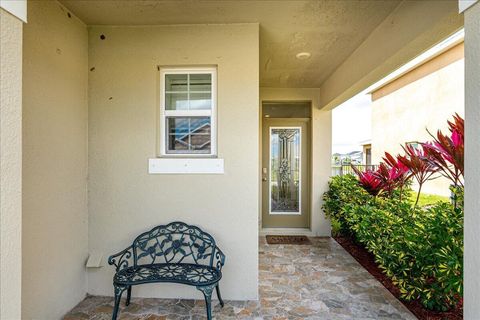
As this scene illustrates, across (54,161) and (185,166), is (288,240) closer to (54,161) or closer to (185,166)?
(185,166)

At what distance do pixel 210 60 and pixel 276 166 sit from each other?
3.04 metres

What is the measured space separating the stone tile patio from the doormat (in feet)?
3.47

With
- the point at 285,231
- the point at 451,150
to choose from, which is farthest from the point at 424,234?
the point at 285,231

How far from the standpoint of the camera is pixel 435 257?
2.14 m

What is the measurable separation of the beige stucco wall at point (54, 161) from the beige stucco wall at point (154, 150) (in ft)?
0.47

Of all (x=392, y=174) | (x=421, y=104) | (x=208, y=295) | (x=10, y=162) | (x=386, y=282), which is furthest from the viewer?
(x=421, y=104)

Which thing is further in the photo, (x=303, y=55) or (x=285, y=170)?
(x=285, y=170)

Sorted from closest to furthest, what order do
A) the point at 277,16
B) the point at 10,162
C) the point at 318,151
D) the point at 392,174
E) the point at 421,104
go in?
the point at 10,162
the point at 277,16
the point at 392,174
the point at 318,151
the point at 421,104

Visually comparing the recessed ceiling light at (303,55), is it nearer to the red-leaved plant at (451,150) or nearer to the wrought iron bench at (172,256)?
the red-leaved plant at (451,150)

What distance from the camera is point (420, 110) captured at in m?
8.34

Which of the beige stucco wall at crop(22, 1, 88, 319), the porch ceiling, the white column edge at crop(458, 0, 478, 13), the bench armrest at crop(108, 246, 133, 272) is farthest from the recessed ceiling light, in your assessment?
the bench armrest at crop(108, 246, 133, 272)

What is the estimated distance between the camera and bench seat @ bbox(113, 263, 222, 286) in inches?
86.5

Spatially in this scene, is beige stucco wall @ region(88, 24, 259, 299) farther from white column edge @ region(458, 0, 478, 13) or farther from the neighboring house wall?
the neighboring house wall

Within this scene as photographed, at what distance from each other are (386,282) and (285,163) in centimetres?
274
